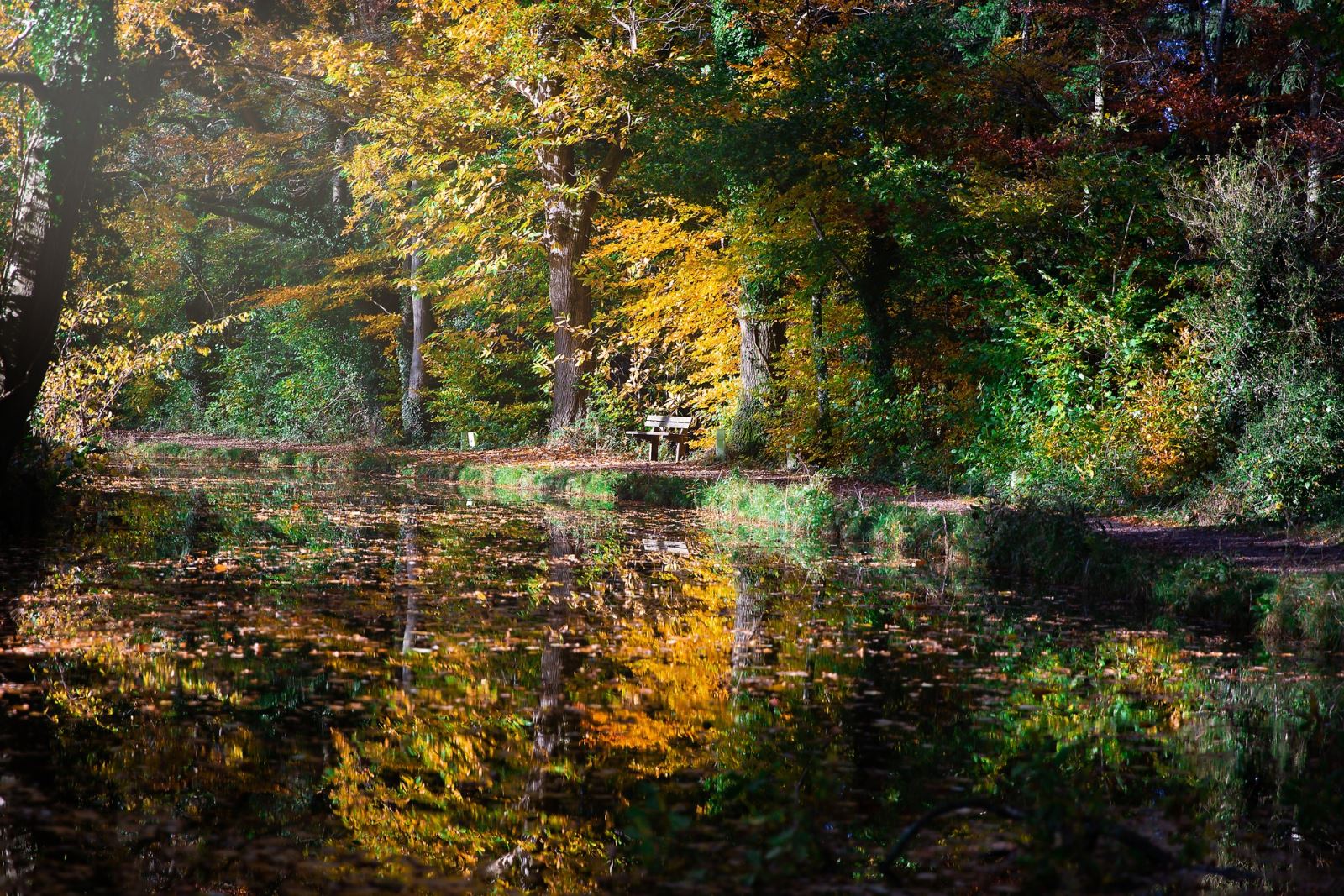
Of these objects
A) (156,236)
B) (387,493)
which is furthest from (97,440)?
(156,236)

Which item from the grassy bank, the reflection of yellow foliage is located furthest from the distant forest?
the reflection of yellow foliage

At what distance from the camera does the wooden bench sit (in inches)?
786

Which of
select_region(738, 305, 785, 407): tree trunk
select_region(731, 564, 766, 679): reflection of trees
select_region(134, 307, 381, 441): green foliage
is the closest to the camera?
select_region(731, 564, 766, 679): reflection of trees

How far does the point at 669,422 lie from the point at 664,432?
1.26 feet

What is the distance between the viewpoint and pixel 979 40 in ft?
85.4

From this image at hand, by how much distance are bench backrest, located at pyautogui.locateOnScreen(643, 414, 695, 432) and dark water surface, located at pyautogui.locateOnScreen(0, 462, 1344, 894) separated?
1023 cm

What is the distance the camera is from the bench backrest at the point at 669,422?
1991 cm

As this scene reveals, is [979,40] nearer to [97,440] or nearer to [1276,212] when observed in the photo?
[1276,212]

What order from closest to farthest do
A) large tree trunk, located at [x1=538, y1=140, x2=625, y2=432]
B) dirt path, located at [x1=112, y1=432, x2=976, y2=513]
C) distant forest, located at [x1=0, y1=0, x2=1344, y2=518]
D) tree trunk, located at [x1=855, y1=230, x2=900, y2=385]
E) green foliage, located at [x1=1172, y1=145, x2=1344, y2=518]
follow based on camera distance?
green foliage, located at [x1=1172, y1=145, x2=1344, y2=518] → distant forest, located at [x1=0, y1=0, x2=1344, y2=518] → dirt path, located at [x1=112, y1=432, x2=976, y2=513] → tree trunk, located at [x1=855, y1=230, x2=900, y2=385] → large tree trunk, located at [x1=538, y1=140, x2=625, y2=432]

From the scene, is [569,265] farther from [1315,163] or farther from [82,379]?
[1315,163]

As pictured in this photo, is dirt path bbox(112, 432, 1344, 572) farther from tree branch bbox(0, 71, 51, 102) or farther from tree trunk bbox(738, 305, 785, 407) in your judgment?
tree branch bbox(0, 71, 51, 102)

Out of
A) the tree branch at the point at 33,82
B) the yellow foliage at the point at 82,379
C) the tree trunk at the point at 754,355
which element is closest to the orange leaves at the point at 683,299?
the tree trunk at the point at 754,355

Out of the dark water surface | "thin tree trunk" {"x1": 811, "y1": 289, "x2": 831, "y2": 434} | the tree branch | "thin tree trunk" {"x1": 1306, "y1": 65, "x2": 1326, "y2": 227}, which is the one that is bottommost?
the dark water surface

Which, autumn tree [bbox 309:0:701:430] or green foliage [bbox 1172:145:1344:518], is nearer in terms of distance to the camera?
green foliage [bbox 1172:145:1344:518]
